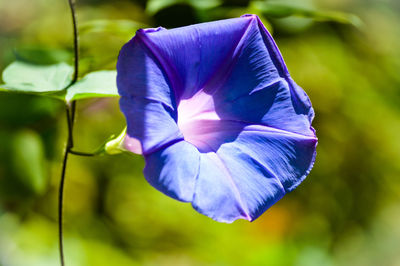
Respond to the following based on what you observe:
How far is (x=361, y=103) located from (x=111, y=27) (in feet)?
6.24

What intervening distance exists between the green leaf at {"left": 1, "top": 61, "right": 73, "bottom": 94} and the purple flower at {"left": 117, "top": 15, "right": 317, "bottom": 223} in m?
0.25

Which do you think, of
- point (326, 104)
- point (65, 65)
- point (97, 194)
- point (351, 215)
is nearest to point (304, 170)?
point (65, 65)

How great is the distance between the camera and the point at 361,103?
104 inches

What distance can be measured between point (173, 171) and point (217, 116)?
0.85ft

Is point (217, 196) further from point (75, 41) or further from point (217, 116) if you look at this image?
point (75, 41)

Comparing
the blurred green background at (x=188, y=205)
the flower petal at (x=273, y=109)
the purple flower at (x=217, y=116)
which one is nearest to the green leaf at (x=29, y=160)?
the blurred green background at (x=188, y=205)

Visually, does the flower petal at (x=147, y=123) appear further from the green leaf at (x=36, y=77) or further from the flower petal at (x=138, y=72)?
the green leaf at (x=36, y=77)

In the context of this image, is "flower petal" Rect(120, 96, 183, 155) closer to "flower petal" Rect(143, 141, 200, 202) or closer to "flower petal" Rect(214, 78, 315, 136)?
"flower petal" Rect(143, 141, 200, 202)

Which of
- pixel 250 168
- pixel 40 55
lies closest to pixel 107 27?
pixel 40 55

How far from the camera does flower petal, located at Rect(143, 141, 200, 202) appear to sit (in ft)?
2.18

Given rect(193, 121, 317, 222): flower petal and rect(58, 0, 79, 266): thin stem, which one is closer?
rect(193, 121, 317, 222): flower petal

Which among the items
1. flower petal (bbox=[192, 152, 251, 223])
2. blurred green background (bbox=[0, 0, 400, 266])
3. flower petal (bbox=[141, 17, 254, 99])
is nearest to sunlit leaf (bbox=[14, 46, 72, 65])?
blurred green background (bbox=[0, 0, 400, 266])

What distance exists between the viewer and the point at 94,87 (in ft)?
2.83

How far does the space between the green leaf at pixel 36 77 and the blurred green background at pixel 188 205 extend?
0.08 meters
